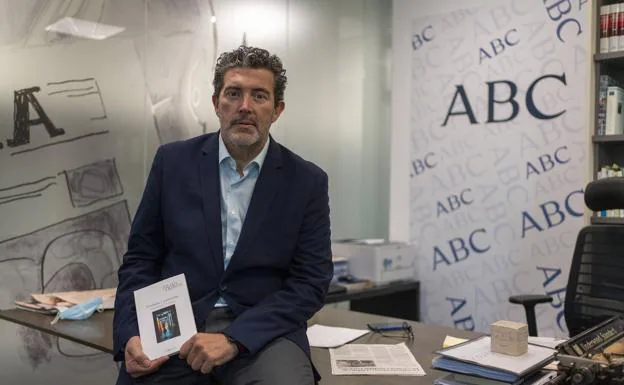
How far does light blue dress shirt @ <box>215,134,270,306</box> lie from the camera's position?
1680 mm

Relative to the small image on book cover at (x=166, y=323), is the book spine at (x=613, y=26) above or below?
above

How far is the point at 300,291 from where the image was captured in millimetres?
1639

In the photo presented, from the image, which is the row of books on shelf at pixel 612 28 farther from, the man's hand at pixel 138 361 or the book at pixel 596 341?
the man's hand at pixel 138 361

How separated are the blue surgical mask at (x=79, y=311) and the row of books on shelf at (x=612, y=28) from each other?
8.76 feet

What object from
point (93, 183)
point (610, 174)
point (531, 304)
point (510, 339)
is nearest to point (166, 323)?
point (510, 339)

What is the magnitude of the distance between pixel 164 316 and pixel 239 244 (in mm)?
270

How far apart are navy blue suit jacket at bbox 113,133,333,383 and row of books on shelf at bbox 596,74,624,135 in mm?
1891

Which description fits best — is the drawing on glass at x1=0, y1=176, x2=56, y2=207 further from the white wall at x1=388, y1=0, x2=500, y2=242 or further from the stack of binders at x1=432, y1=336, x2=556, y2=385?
the white wall at x1=388, y1=0, x2=500, y2=242

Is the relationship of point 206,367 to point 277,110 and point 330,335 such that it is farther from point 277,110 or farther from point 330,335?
point 277,110

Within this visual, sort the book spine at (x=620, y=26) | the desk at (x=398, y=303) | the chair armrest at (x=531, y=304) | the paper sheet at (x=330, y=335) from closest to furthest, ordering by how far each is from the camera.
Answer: the paper sheet at (x=330, y=335) → the chair armrest at (x=531, y=304) → the book spine at (x=620, y=26) → the desk at (x=398, y=303)

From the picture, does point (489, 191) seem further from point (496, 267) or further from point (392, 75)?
point (392, 75)

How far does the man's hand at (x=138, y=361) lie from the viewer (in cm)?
148


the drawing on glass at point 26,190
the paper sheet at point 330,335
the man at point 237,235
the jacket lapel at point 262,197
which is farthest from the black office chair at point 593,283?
the drawing on glass at point 26,190

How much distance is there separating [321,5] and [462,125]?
1.21 meters
